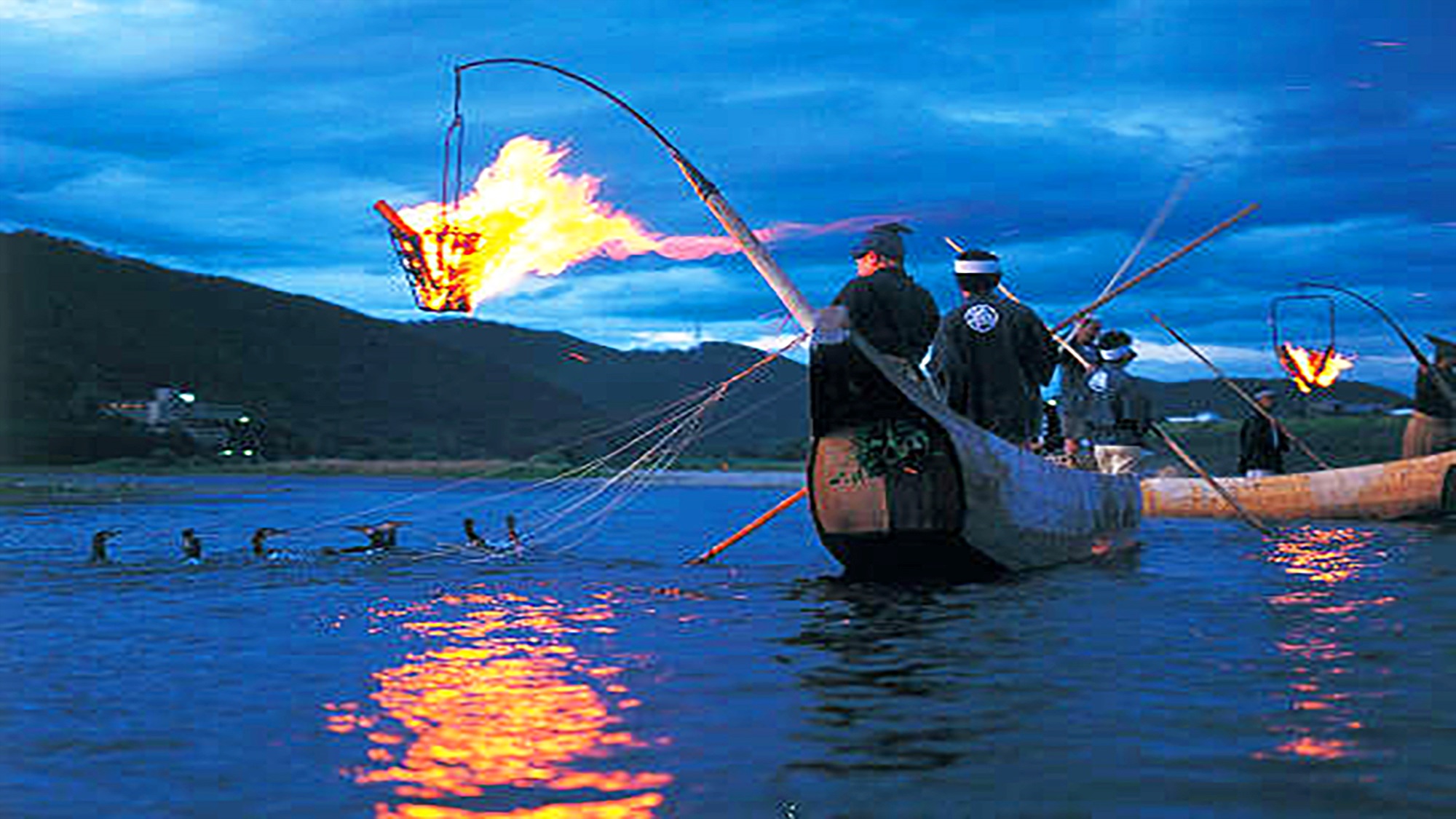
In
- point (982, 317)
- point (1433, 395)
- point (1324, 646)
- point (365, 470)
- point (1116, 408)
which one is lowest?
point (1324, 646)

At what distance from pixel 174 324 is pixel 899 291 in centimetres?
14593

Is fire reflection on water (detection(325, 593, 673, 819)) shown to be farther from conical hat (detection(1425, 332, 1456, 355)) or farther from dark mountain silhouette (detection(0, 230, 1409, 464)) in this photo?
dark mountain silhouette (detection(0, 230, 1409, 464))

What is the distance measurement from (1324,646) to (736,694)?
3.75 m

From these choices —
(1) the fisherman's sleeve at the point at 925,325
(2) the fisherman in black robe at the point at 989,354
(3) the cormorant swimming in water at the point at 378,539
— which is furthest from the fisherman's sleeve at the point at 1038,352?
(3) the cormorant swimming in water at the point at 378,539

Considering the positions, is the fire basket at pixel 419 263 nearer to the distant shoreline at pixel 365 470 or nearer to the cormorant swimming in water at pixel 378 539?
the cormorant swimming in water at pixel 378 539

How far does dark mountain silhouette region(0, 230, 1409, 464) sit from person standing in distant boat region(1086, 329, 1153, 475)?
310ft

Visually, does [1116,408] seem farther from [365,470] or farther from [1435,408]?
[365,470]

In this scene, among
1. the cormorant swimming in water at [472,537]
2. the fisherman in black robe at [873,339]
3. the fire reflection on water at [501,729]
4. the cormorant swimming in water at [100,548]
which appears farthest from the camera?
the cormorant swimming in water at [472,537]

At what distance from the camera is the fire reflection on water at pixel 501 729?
4.89 metres

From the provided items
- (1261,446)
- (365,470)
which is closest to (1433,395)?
(1261,446)

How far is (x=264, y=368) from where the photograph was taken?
475 feet

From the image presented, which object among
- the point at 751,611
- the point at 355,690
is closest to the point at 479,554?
the point at 751,611

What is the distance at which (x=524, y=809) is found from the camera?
472 cm

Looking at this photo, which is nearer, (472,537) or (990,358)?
(990,358)
